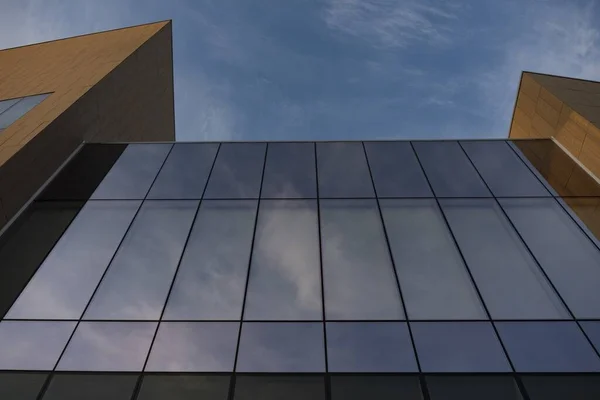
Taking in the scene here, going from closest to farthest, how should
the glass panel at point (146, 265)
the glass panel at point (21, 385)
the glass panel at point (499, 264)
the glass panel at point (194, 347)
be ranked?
the glass panel at point (21, 385) < the glass panel at point (194, 347) < the glass panel at point (499, 264) < the glass panel at point (146, 265)

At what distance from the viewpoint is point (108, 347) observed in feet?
35.9

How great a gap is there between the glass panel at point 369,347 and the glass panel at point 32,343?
612cm

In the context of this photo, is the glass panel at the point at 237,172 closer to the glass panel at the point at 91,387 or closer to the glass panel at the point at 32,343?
the glass panel at the point at 32,343

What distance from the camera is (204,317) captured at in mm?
11617

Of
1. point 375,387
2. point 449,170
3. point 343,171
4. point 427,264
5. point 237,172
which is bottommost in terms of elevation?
point 375,387

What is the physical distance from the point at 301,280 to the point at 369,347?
2.68 meters

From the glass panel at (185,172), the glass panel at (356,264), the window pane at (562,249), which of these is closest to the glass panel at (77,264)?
the glass panel at (185,172)

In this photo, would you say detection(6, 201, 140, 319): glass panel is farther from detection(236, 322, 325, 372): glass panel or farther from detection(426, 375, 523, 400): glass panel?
detection(426, 375, 523, 400): glass panel

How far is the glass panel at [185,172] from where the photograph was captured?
1641 centimetres

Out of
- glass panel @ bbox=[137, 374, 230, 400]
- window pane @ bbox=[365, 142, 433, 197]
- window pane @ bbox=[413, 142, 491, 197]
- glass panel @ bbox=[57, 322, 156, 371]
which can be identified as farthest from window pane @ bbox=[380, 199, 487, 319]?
glass panel @ bbox=[57, 322, 156, 371]

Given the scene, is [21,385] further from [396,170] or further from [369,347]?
[396,170]

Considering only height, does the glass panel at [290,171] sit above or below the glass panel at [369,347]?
above

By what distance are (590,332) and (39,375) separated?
39.9 ft

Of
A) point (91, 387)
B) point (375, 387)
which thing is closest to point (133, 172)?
point (91, 387)
